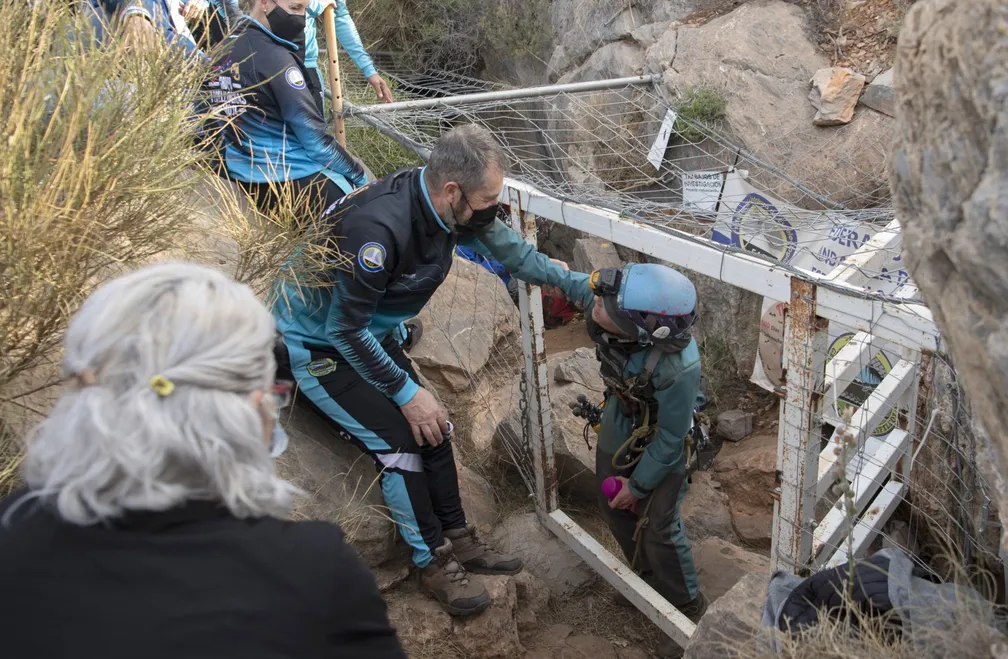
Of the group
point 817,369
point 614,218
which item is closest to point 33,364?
point 614,218

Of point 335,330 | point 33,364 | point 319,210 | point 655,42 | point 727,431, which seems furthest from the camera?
point 655,42

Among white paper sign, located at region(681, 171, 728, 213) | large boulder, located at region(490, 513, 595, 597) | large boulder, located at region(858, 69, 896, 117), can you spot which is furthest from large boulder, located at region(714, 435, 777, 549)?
large boulder, located at region(858, 69, 896, 117)

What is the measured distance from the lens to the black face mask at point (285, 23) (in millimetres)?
3469

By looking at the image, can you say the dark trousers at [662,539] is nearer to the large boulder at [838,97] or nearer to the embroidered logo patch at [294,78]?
the embroidered logo patch at [294,78]

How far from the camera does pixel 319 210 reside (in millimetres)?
3334

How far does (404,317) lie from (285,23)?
1.45 meters

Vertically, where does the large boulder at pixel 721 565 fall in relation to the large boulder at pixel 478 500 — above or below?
below

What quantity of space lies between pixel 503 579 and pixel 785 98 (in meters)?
4.30

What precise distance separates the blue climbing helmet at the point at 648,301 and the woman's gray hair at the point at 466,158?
2.13ft

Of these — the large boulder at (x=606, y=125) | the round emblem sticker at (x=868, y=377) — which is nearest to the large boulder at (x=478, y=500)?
the round emblem sticker at (x=868, y=377)

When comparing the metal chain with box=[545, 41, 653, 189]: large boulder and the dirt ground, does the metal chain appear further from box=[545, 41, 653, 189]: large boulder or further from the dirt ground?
the dirt ground

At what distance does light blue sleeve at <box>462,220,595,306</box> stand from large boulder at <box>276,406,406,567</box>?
1.03 metres

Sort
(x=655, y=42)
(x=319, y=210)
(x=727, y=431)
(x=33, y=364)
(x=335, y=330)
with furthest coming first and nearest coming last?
(x=655, y=42) < (x=727, y=431) < (x=319, y=210) < (x=335, y=330) < (x=33, y=364)

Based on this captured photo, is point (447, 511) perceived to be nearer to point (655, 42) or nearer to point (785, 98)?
A: point (785, 98)
